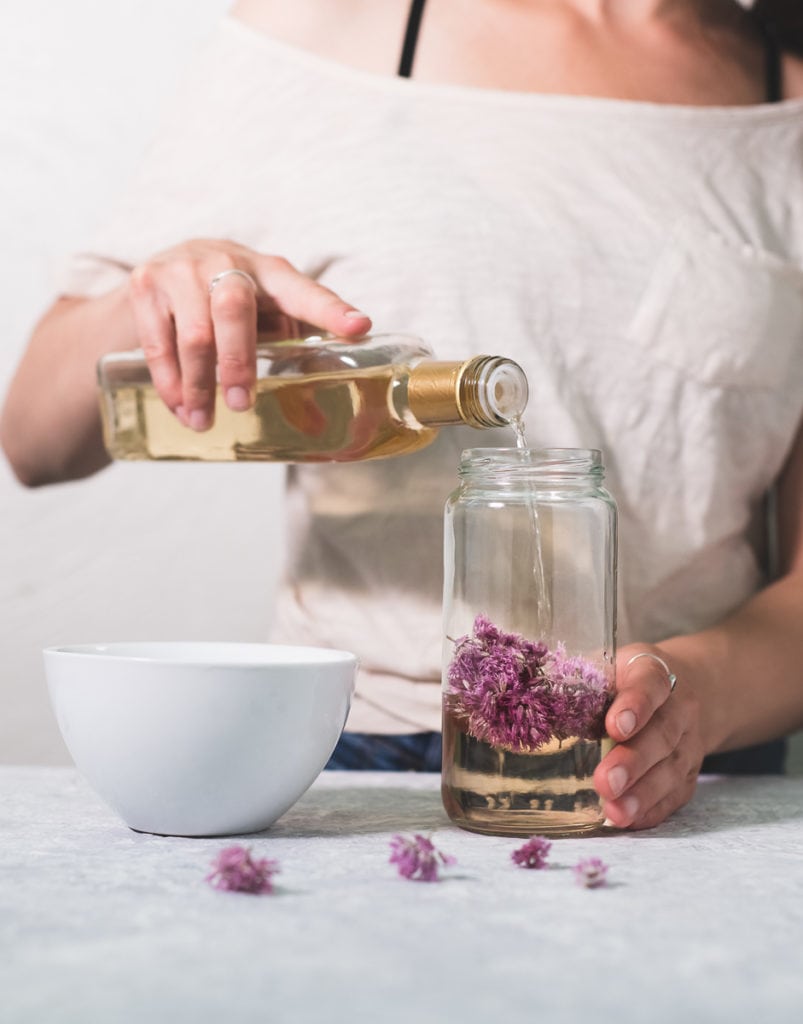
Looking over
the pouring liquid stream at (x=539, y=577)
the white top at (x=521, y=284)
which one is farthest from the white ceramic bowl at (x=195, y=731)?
the white top at (x=521, y=284)

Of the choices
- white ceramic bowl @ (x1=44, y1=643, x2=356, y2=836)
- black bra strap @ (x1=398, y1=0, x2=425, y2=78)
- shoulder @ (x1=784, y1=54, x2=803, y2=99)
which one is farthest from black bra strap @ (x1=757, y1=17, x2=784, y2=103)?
white ceramic bowl @ (x1=44, y1=643, x2=356, y2=836)

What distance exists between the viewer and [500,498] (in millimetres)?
645

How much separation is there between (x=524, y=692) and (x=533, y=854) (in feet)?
0.30

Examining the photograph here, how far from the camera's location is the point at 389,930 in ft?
1.38

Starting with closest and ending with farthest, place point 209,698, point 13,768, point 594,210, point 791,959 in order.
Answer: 1. point 791,959
2. point 209,698
3. point 13,768
4. point 594,210

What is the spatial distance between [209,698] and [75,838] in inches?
4.0

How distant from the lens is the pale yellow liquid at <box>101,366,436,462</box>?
742 millimetres

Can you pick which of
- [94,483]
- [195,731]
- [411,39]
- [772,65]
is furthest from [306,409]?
[94,483]

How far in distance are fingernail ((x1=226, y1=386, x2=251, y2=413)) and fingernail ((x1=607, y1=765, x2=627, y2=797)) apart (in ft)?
1.00

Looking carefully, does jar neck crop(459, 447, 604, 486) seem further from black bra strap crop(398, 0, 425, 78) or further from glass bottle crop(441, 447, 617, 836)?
black bra strap crop(398, 0, 425, 78)

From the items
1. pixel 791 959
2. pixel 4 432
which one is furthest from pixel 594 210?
pixel 791 959

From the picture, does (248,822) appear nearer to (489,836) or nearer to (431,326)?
(489,836)

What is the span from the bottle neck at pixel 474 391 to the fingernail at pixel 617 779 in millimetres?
184

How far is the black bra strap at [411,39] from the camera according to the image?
976 millimetres
